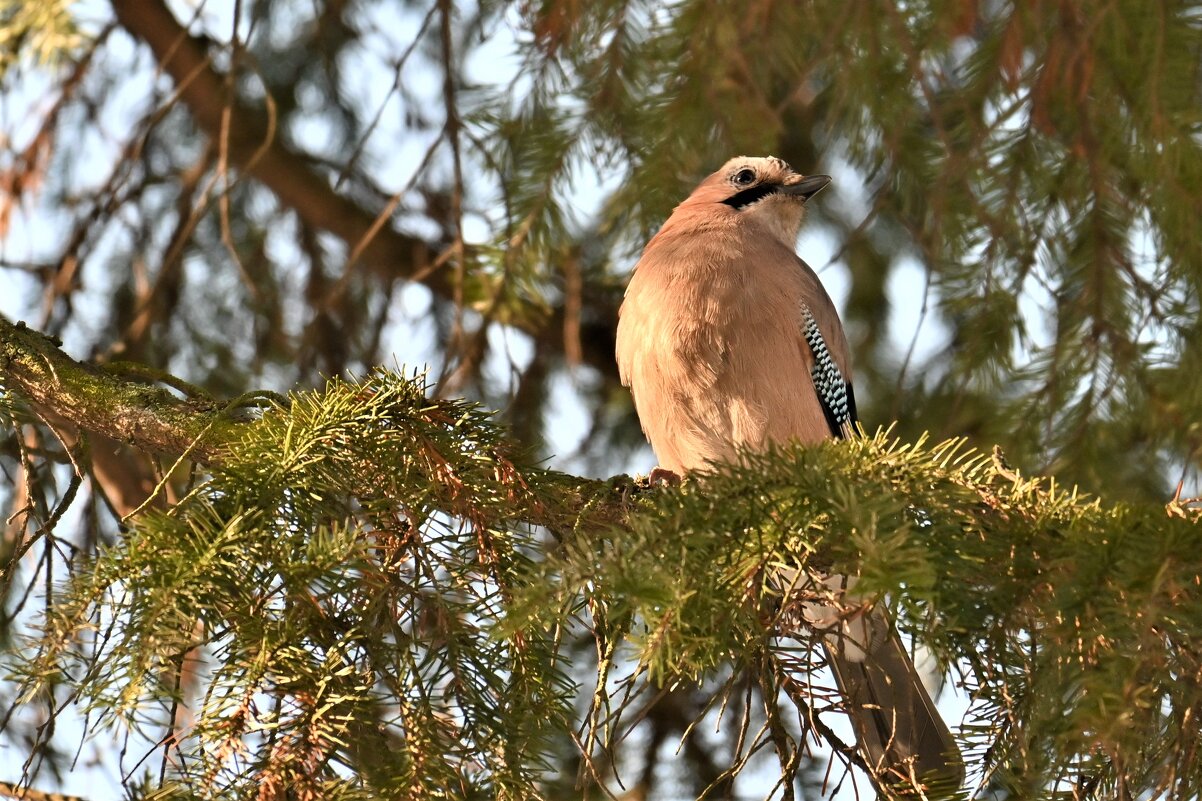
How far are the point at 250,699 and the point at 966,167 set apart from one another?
2.52 m

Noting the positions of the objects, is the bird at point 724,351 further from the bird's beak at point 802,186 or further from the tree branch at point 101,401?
the tree branch at point 101,401

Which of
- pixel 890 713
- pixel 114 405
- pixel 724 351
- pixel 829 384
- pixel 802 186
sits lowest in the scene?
pixel 890 713

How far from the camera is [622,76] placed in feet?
13.0

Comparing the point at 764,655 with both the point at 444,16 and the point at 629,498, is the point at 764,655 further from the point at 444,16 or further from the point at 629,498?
the point at 444,16

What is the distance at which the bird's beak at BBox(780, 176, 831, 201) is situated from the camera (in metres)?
4.77

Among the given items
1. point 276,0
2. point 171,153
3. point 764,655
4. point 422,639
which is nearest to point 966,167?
point 764,655

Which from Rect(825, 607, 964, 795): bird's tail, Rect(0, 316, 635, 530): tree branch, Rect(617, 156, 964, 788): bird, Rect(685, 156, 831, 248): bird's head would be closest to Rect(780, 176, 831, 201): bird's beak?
Rect(685, 156, 831, 248): bird's head

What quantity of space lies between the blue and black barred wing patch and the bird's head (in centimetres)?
62

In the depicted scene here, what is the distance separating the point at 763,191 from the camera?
15.8 ft

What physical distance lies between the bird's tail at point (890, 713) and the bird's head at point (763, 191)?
160cm

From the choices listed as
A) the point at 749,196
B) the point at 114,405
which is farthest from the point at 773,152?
the point at 114,405

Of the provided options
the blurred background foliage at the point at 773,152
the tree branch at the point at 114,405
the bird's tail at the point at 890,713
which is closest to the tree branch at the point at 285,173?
the blurred background foliage at the point at 773,152

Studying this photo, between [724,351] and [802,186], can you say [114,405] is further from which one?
[802,186]

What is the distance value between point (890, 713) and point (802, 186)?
2207 mm
